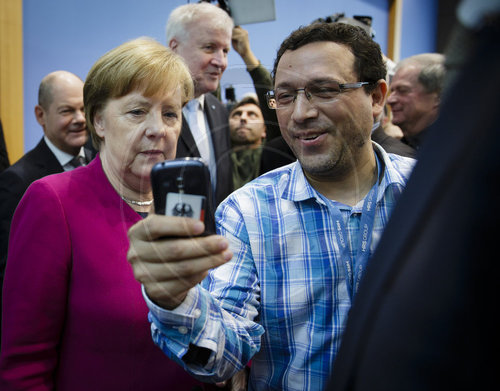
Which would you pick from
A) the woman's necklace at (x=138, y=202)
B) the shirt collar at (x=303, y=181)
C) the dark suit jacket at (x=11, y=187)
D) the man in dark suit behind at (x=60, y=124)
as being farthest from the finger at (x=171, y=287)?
the man in dark suit behind at (x=60, y=124)

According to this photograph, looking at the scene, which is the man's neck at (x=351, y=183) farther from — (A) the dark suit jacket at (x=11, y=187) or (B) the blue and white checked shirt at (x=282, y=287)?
(A) the dark suit jacket at (x=11, y=187)

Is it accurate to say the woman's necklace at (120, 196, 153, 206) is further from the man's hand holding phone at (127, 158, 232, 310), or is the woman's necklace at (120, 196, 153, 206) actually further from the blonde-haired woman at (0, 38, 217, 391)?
the blonde-haired woman at (0, 38, 217, 391)

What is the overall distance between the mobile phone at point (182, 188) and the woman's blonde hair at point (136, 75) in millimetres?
142

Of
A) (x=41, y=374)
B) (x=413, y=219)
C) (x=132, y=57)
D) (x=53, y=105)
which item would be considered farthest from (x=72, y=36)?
(x=413, y=219)

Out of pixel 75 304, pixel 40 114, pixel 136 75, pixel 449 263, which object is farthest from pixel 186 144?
pixel 40 114

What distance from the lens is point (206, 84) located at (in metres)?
0.62

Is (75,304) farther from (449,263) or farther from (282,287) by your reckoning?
(449,263)

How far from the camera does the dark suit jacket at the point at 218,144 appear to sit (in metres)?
0.52

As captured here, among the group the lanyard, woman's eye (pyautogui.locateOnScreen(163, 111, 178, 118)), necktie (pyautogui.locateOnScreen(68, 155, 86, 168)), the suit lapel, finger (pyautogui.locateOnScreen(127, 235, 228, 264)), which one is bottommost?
necktie (pyautogui.locateOnScreen(68, 155, 86, 168))

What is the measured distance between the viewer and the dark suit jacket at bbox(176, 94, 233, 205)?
0.52 meters

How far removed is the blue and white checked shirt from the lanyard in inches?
0.6

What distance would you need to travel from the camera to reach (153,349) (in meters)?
0.85

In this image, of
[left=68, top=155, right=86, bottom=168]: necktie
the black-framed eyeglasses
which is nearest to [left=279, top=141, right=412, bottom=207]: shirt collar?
the black-framed eyeglasses

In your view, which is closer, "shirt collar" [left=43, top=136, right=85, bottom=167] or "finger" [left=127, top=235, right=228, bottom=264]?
"finger" [left=127, top=235, right=228, bottom=264]
